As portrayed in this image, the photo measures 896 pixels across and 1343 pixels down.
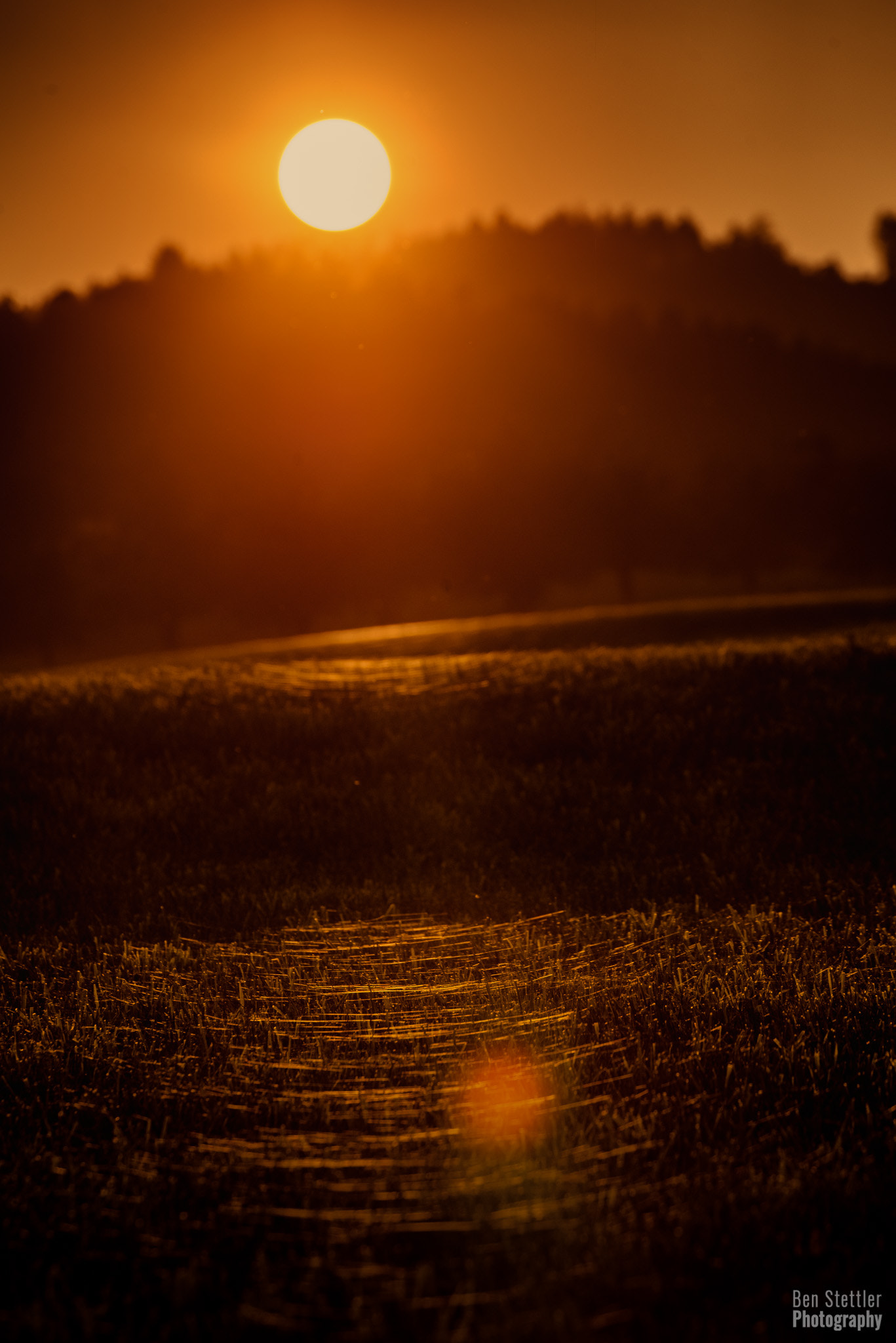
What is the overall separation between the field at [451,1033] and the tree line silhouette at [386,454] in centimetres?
4170

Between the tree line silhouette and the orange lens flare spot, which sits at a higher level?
the tree line silhouette

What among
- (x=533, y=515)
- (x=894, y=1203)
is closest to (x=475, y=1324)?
(x=894, y=1203)

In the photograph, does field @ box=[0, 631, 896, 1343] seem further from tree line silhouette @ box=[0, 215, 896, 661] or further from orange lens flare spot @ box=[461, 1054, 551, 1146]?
tree line silhouette @ box=[0, 215, 896, 661]

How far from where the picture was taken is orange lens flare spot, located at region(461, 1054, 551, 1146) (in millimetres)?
4035

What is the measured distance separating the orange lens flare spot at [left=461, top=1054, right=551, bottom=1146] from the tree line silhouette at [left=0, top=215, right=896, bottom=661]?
4866 cm

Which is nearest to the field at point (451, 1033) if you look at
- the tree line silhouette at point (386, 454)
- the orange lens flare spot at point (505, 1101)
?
the orange lens flare spot at point (505, 1101)

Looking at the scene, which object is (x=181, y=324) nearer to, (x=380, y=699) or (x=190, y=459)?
(x=190, y=459)

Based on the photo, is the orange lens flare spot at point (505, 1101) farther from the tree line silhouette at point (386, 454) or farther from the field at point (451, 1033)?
the tree line silhouette at point (386, 454)

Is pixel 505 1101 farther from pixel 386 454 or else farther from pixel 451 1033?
pixel 386 454

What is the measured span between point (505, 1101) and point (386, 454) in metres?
72.6

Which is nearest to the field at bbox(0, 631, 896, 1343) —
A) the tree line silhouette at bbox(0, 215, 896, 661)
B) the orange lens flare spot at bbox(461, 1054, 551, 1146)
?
the orange lens flare spot at bbox(461, 1054, 551, 1146)

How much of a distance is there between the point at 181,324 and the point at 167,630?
264ft

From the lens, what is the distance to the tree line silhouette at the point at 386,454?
183ft

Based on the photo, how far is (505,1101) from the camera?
434cm
